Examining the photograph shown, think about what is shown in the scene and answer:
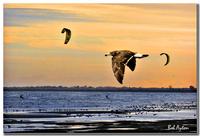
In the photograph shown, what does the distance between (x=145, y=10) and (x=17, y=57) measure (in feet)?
2.31

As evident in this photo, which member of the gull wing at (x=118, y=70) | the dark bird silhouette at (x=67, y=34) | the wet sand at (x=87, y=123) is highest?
the dark bird silhouette at (x=67, y=34)

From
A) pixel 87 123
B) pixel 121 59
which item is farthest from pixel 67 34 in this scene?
pixel 87 123

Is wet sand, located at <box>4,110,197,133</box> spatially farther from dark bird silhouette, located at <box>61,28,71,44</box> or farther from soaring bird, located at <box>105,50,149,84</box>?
dark bird silhouette, located at <box>61,28,71,44</box>

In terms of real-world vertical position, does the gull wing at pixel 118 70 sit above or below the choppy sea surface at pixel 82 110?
above

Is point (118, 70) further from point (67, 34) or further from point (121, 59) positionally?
point (67, 34)

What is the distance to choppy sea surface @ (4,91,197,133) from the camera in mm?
2867

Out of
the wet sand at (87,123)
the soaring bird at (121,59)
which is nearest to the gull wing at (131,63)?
the soaring bird at (121,59)

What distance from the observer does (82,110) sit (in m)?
2.88

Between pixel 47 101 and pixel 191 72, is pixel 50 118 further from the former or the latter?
pixel 191 72

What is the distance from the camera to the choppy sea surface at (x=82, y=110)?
287 cm

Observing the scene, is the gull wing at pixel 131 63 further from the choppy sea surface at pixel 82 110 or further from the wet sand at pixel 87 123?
the wet sand at pixel 87 123

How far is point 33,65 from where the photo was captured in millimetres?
2875

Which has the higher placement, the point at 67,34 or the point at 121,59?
the point at 67,34

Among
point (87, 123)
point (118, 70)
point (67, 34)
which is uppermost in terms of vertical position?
point (67, 34)
